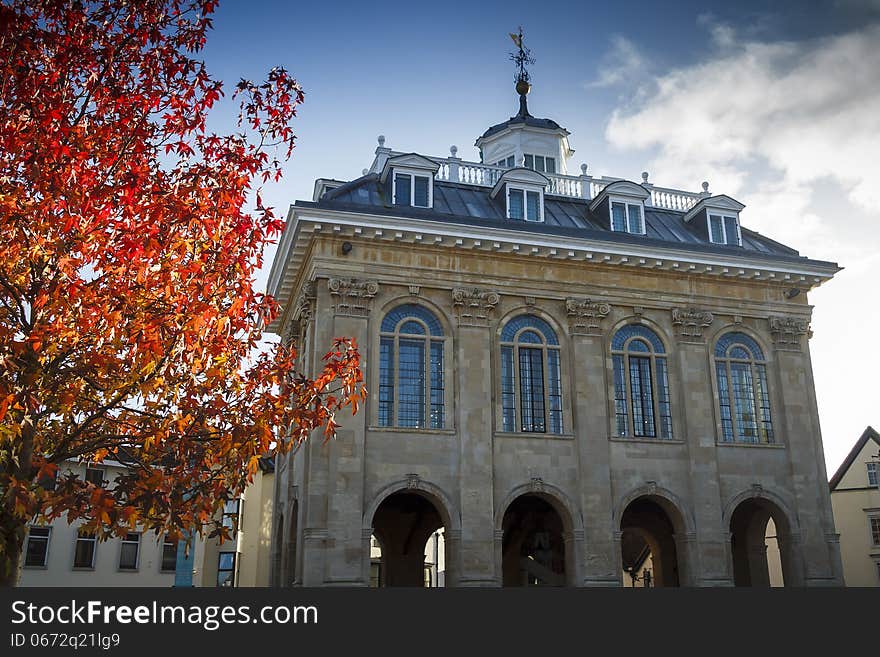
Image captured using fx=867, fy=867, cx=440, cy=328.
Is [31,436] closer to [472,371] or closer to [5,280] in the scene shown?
[5,280]

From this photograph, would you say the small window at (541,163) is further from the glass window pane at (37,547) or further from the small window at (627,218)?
the glass window pane at (37,547)

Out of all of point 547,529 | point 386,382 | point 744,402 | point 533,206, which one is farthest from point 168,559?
point 744,402

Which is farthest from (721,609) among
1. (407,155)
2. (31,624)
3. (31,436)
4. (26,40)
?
(407,155)

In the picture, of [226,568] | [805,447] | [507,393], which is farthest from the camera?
[226,568]

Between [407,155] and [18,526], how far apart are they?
2046cm

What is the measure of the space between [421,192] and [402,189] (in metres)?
0.65

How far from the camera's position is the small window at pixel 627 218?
31.3 metres

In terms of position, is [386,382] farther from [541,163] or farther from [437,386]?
[541,163]

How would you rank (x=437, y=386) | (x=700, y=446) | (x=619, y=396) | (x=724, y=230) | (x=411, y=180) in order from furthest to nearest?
(x=724, y=230) → (x=411, y=180) → (x=619, y=396) → (x=700, y=446) → (x=437, y=386)

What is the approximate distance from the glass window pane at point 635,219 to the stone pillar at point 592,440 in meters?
3.90

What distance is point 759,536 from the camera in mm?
31453

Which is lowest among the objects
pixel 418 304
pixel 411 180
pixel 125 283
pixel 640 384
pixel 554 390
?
pixel 125 283

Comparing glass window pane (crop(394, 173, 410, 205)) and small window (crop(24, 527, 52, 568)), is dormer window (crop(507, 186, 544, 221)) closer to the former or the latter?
glass window pane (crop(394, 173, 410, 205))

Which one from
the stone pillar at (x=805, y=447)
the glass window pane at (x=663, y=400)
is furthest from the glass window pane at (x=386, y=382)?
the stone pillar at (x=805, y=447)
